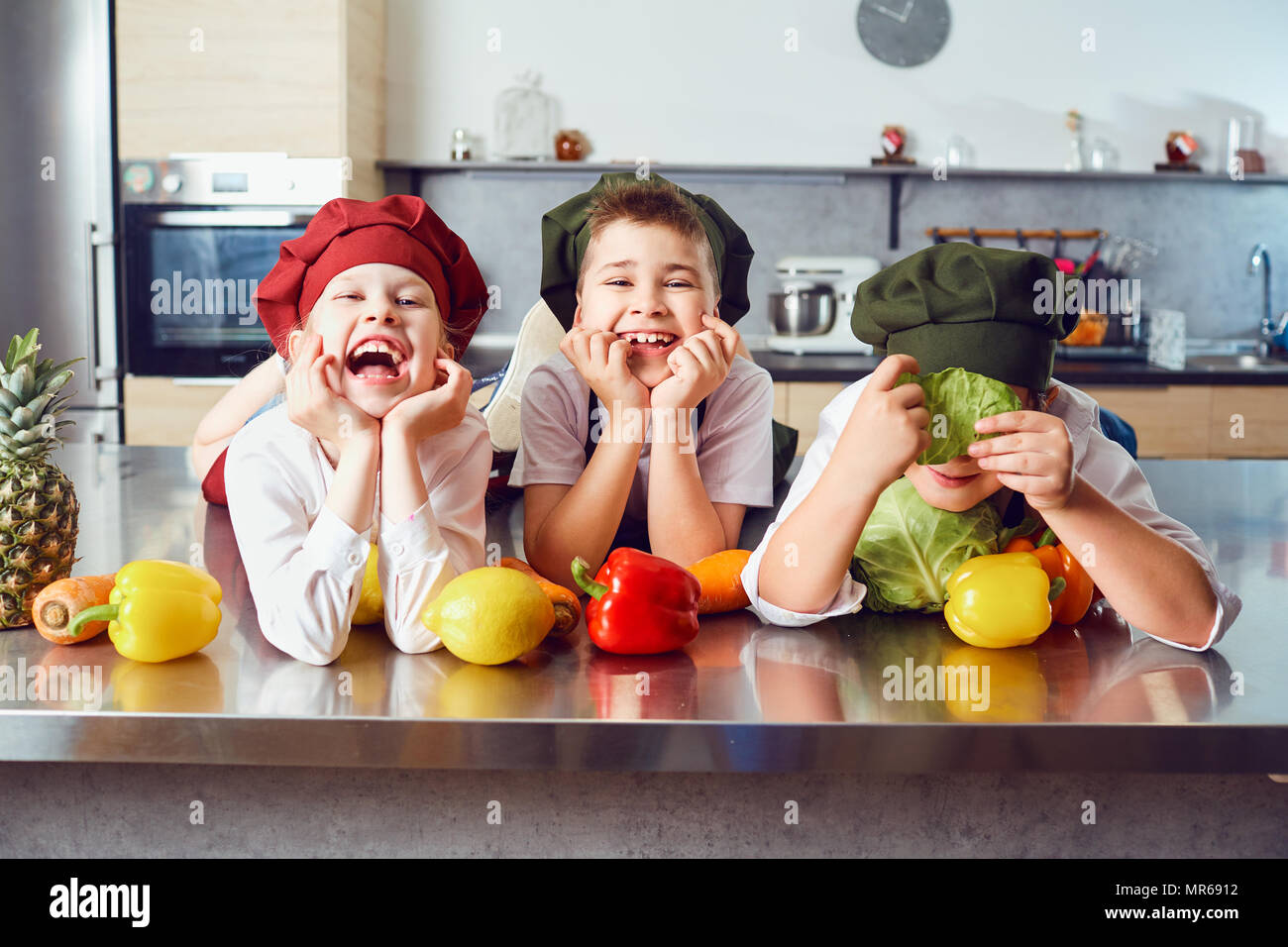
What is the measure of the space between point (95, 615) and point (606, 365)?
1.78 ft

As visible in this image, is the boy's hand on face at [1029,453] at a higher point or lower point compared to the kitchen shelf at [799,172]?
lower

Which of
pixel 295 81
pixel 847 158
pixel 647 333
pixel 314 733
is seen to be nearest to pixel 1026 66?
pixel 847 158

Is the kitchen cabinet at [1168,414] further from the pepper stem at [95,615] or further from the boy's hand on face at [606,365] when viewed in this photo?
the pepper stem at [95,615]

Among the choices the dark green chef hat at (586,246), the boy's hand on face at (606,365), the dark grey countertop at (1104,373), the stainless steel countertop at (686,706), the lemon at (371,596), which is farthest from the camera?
the dark grey countertop at (1104,373)

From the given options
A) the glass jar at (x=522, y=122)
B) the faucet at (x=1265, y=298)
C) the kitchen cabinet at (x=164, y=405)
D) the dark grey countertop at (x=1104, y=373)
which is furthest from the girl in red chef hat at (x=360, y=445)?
the faucet at (x=1265, y=298)

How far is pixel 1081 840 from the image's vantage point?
3.05 ft

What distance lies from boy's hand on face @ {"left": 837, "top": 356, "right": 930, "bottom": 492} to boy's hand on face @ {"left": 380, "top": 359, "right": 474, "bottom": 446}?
0.35 meters

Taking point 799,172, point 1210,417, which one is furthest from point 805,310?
point 1210,417

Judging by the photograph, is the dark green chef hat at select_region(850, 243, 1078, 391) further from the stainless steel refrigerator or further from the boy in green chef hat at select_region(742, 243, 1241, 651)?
the stainless steel refrigerator

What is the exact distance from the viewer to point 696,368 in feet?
3.78

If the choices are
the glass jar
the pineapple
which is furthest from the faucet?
the pineapple

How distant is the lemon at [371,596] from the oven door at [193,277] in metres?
2.55

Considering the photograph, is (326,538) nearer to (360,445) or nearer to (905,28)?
(360,445)

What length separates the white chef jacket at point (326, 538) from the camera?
907 mm
